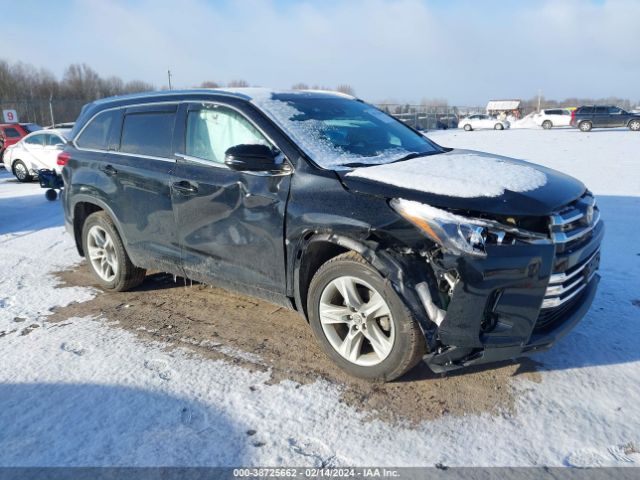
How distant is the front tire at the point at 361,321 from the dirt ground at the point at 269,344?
0.16 meters

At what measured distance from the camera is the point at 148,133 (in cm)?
441

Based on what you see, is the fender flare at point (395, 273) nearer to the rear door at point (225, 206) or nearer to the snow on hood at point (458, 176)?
the snow on hood at point (458, 176)

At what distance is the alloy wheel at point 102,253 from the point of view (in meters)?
4.92

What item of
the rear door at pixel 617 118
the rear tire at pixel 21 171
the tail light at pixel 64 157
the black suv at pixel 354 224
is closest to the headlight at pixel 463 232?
the black suv at pixel 354 224

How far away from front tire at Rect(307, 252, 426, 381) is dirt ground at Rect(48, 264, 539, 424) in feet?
0.51

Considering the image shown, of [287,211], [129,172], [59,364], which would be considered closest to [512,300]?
[287,211]

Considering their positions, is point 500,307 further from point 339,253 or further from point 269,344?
point 269,344

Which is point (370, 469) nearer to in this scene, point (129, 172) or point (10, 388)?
point (10, 388)

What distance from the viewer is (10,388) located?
3.21 m

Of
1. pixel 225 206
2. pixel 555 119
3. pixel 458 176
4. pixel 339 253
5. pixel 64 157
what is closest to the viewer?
pixel 458 176

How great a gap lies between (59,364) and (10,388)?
342 millimetres

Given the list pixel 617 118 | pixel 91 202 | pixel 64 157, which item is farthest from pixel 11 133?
pixel 617 118

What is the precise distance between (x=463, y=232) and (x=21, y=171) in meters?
15.0

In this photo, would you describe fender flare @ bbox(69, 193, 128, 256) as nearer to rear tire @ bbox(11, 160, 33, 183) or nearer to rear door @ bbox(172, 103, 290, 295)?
rear door @ bbox(172, 103, 290, 295)
